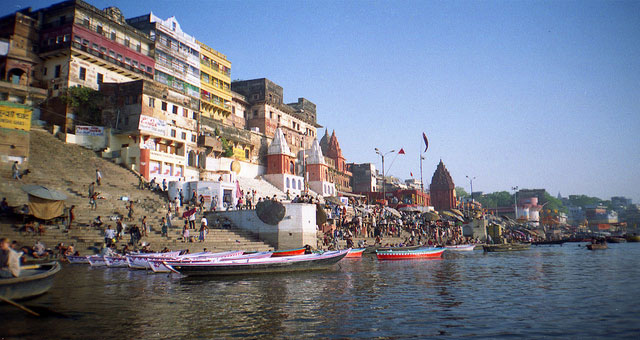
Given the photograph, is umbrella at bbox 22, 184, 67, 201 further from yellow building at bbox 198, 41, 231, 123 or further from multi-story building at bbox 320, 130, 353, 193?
multi-story building at bbox 320, 130, 353, 193

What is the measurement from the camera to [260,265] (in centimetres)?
1850

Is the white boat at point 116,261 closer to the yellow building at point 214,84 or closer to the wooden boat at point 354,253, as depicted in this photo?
the wooden boat at point 354,253

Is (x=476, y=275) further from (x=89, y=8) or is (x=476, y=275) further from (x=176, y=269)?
(x=89, y=8)

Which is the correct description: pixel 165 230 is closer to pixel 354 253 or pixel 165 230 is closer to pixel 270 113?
pixel 354 253

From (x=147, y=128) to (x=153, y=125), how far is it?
0.78 meters

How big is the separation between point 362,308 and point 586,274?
14.7 metres

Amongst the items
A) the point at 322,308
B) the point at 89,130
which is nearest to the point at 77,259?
the point at 322,308

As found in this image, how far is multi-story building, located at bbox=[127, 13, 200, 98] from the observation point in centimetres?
4356

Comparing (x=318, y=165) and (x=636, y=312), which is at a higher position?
(x=318, y=165)

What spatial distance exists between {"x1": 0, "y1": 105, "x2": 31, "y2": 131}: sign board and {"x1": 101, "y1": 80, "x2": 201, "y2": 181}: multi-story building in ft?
25.3

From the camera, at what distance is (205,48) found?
50906 mm

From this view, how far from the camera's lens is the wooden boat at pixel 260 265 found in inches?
672

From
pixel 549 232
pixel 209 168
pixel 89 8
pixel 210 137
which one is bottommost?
pixel 549 232

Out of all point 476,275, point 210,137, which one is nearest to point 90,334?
point 476,275
